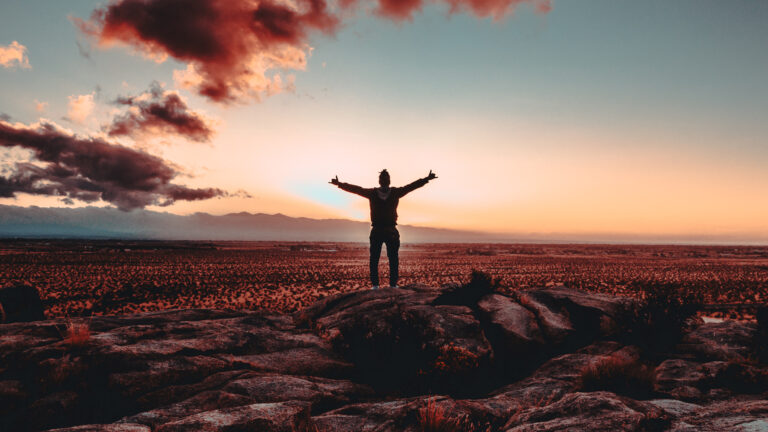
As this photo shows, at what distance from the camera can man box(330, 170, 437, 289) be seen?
10.8 meters

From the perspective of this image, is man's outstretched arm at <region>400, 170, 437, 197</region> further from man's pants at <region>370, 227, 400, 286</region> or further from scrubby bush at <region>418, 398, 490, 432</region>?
scrubby bush at <region>418, 398, 490, 432</region>

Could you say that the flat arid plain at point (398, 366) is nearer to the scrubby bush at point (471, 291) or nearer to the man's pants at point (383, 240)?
the scrubby bush at point (471, 291)

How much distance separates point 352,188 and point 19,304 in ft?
35.3

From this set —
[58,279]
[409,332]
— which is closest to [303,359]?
[409,332]

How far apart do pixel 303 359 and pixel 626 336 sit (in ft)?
28.7

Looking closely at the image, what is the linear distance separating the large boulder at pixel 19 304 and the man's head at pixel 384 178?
1133 cm

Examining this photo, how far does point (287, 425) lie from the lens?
179 inches

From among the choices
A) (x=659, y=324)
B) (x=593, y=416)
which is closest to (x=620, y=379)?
(x=593, y=416)

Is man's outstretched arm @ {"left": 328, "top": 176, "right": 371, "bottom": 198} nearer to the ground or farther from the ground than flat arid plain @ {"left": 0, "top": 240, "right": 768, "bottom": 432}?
farther from the ground

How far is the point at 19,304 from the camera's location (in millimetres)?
10883

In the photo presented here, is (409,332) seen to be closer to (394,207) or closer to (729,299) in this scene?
(394,207)

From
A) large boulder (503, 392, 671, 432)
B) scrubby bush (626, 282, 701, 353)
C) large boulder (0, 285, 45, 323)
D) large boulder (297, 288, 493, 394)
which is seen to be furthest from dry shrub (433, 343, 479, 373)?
large boulder (0, 285, 45, 323)

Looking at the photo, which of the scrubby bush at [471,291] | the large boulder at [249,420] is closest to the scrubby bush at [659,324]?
the scrubby bush at [471,291]

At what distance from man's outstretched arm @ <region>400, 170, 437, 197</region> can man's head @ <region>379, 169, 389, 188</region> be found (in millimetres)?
505
